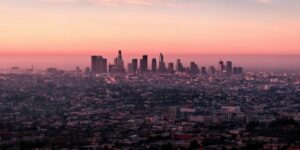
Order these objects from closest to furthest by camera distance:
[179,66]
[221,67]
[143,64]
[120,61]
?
[143,64] → [179,66] → [120,61] → [221,67]

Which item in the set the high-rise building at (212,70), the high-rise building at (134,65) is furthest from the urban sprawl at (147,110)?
the high-rise building at (212,70)

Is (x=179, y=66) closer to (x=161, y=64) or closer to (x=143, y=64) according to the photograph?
(x=161, y=64)

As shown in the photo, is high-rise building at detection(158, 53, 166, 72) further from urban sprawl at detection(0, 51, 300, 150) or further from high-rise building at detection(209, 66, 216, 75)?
high-rise building at detection(209, 66, 216, 75)

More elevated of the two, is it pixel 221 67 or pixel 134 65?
pixel 134 65

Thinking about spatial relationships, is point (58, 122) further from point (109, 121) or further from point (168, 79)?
point (168, 79)

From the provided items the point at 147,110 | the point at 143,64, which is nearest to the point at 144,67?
the point at 143,64

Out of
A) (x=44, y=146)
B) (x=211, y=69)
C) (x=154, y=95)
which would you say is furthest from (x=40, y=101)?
(x=211, y=69)

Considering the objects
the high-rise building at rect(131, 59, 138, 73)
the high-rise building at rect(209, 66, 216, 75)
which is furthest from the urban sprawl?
the high-rise building at rect(209, 66, 216, 75)

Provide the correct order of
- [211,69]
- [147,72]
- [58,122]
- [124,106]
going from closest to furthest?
[58,122], [124,106], [147,72], [211,69]
